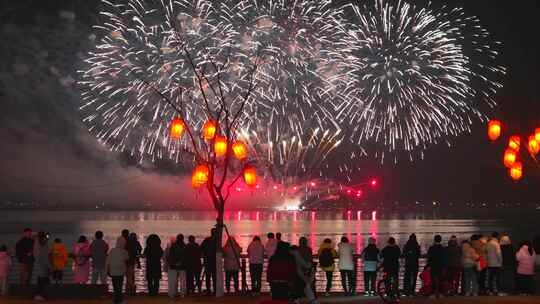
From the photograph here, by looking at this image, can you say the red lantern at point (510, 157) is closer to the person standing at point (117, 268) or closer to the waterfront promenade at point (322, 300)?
the waterfront promenade at point (322, 300)

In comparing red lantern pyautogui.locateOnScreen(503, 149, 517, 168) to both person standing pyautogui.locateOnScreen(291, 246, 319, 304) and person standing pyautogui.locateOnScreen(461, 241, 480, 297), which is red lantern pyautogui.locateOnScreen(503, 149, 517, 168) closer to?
person standing pyautogui.locateOnScreen(461, 241, 480, 297)

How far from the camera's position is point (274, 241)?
20.2m

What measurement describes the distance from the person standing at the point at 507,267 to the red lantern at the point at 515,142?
474 inches

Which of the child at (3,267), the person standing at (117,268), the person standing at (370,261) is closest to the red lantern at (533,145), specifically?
the person standing at (370,261)

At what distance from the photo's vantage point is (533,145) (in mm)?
30203

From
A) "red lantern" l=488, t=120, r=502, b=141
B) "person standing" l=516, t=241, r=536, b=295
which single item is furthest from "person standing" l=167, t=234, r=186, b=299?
"red lantern" l=488, t=120, r=502, b=141

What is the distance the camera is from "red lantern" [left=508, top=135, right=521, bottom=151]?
1254 inches

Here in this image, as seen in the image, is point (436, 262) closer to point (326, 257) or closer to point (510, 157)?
point (326, 257)

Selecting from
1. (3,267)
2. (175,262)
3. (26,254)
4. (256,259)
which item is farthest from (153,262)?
(3,267)

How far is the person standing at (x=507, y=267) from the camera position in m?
20.4

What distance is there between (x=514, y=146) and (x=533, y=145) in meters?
2.05

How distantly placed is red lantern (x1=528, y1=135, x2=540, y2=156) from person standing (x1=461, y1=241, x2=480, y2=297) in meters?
11.5

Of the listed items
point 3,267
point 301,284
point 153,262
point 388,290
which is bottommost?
point 388,290

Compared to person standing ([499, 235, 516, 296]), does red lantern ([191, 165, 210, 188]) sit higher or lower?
higher
